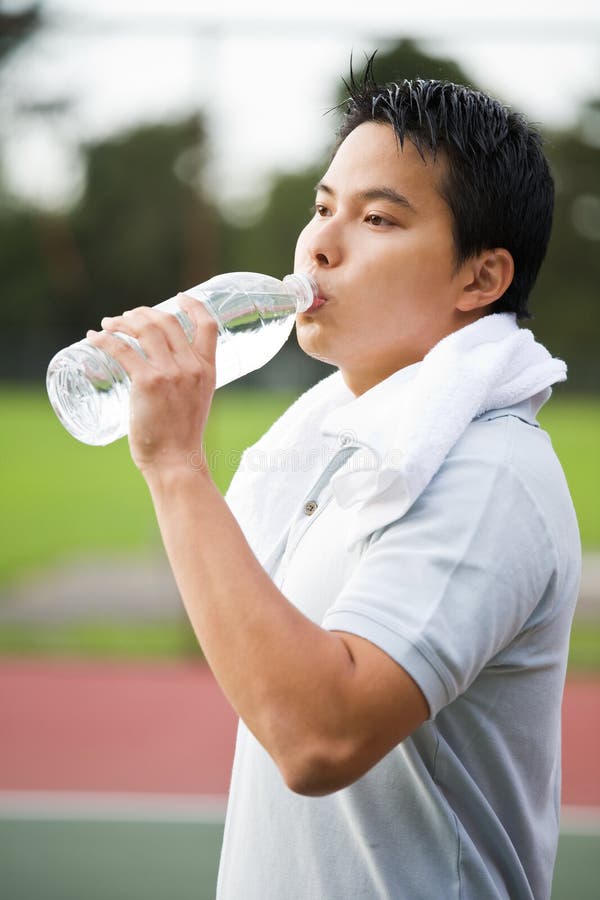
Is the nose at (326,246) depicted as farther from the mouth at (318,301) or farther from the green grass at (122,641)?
the green grass at (122,641)

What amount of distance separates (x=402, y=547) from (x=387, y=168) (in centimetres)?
57

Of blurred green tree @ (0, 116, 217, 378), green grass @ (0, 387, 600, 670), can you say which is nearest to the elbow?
green grass @ (0, 387, 600, 670)

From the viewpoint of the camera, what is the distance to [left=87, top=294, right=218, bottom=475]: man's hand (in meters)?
1.17

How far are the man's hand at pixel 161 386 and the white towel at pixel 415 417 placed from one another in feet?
0.61

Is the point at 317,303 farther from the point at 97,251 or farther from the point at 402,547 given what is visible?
the point at 97,251


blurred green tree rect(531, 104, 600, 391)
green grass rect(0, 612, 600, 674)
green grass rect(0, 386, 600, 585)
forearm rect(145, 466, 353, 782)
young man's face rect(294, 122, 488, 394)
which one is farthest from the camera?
green grass rect(0, 386, 600, 585)

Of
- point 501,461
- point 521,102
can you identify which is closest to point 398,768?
point 501,461

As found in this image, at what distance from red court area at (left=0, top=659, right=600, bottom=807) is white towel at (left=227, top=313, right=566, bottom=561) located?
126 inches

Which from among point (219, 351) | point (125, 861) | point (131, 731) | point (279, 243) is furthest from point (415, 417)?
point (279, 243)

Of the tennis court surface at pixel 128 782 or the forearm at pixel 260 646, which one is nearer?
the forearm at pixel 260 646

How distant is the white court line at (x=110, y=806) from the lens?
392cm

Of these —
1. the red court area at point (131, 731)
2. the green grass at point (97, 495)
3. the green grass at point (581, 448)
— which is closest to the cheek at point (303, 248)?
the red court area at point (131, 731)

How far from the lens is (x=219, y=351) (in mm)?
1830

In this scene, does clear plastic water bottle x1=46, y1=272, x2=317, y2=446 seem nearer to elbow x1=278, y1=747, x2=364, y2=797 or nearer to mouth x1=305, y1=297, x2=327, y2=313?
mouth x1=305, y1=297, x2=327, y2=313
